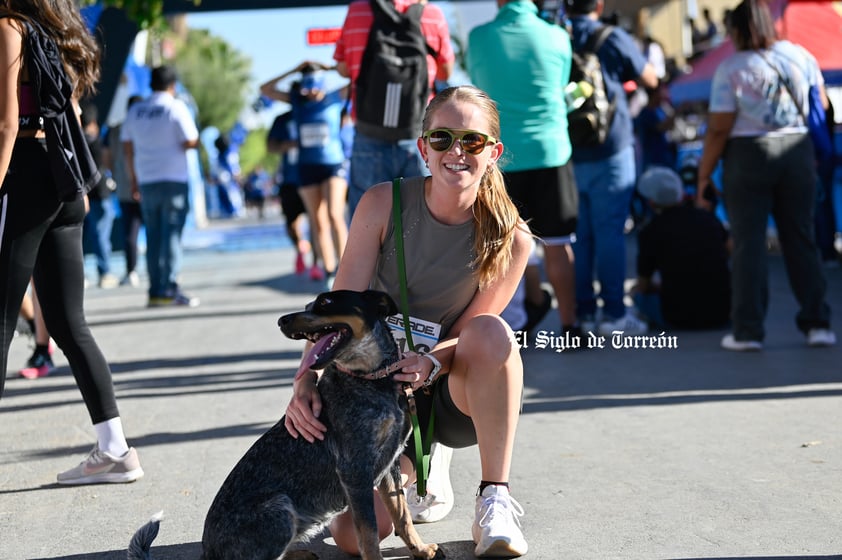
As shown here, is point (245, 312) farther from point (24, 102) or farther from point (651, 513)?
point (651, 513)

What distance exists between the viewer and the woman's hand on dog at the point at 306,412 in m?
3.30

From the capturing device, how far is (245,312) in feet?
34.9

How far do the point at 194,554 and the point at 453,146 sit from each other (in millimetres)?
1622

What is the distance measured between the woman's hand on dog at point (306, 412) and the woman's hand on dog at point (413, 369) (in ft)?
0.84

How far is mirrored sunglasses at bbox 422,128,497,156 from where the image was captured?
3.66 meters

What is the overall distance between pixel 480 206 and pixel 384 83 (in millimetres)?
2929

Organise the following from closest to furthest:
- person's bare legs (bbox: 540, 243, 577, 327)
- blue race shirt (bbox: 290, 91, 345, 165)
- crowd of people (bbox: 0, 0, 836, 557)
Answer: crowd of people (bbox: 0, 0, 836, 557)
person's bare legs (bbox: 540, 243, 577, 327)
blue race shirt (bbox: 290, 91, 345, 165)

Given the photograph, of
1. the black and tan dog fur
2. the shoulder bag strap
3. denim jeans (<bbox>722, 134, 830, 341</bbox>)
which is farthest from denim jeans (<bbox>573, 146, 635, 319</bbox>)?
the black and tan dog fur

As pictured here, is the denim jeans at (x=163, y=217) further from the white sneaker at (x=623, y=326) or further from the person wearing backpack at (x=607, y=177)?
the white sneaker at (x=623, y=326)

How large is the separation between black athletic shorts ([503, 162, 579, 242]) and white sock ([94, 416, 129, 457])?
3245 mm

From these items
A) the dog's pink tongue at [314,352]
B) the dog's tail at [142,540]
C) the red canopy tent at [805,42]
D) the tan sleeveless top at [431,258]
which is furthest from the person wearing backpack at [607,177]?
the red canopy tent at [805,42]

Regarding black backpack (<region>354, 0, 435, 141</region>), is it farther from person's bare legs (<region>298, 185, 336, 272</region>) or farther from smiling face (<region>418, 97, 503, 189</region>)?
person's bare legs (<region>298, 185, 336, 272</region>)

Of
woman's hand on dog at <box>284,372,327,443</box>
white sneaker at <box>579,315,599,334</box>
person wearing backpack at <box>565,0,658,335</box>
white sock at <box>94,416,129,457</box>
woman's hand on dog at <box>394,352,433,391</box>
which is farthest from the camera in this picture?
white sneaker at <box>579,315,599,334</box>

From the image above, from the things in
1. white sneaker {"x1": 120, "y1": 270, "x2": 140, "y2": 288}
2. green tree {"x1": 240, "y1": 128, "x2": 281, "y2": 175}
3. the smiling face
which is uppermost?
the smiling face
